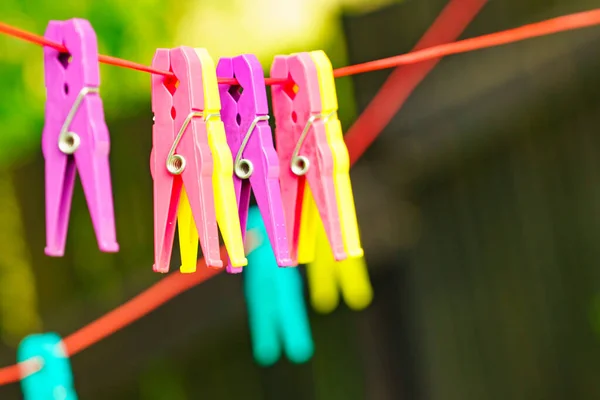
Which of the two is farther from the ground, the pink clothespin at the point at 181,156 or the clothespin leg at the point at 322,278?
the pink clothespin at the point at 181,156

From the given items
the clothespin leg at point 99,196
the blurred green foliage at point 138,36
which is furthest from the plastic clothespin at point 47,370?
the clothespin leg at point 99,196

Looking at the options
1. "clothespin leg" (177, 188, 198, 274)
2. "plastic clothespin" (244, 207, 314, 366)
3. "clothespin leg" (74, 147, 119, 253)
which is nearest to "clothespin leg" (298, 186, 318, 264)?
"clothespin leg" (177, 188, 198, 274)

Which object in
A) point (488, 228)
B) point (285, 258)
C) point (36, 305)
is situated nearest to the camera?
point (285, 258)

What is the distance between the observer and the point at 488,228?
1.21 metres

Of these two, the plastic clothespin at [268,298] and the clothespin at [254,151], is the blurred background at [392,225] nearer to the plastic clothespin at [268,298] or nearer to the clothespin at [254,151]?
the plastic clothespin at [268,298]

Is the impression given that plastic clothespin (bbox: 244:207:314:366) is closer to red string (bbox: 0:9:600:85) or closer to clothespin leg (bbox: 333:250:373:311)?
clothespin leg (bbox: 333:250:373:311)

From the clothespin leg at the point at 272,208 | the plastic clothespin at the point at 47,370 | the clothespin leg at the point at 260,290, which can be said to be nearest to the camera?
the clothespin leg at the point at 272,208

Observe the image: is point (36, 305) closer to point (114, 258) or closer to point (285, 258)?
point (114, 258)

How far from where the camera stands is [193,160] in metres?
0.64

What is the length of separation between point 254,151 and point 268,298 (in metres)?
0.51

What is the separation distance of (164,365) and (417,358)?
45 cm

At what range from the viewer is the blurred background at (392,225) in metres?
1.09

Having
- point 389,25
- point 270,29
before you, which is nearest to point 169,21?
point 270,29

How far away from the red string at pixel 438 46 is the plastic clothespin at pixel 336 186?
0.04 m
